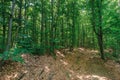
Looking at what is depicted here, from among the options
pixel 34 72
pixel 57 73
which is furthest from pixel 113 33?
pixel 34 72

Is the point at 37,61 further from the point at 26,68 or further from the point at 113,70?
the point at 113,70

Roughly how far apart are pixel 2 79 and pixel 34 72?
2239 millimetres

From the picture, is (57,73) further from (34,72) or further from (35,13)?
(35,13)

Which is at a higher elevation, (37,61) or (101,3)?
(101,3)

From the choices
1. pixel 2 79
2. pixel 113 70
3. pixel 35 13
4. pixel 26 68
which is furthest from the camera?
pixel 35 13

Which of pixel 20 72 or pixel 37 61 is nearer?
pixel 20 72

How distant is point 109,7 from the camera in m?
17.3

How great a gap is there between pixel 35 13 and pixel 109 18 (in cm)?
826

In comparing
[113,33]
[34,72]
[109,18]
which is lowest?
[34,72]

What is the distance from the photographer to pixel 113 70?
14.7m

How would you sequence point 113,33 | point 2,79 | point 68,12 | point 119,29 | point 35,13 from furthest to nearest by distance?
point 68,12 → point 35,13 → point 113,33 → point 119,29 → point 2,79

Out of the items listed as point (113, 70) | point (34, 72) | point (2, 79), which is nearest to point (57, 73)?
point (34, 72)

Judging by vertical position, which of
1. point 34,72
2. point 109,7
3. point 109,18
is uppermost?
point 109,7

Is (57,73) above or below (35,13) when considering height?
below
